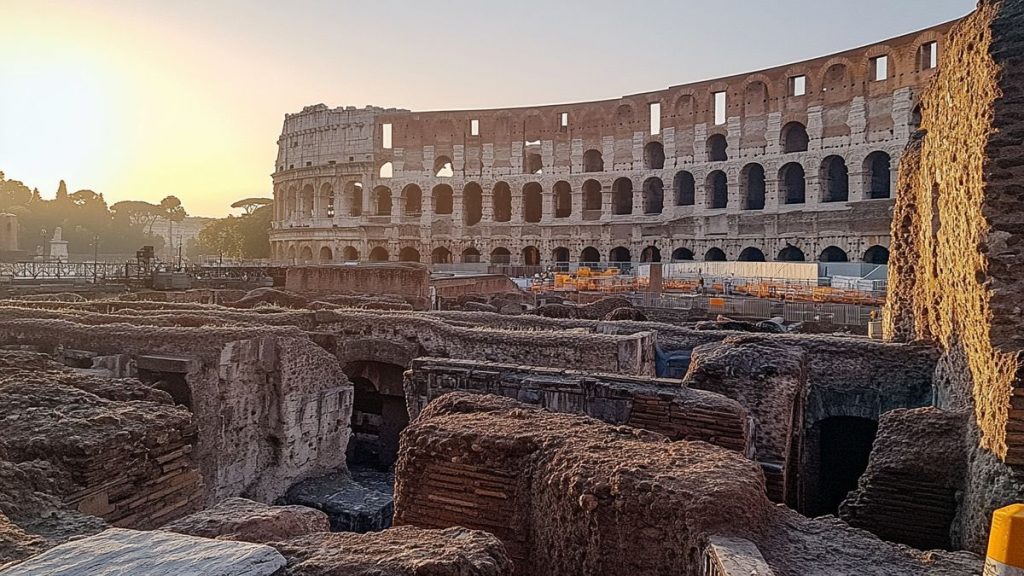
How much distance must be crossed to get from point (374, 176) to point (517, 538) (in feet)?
125

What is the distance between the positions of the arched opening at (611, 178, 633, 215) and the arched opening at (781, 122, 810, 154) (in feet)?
26.9

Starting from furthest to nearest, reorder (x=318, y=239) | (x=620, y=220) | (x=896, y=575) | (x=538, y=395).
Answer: (x=318, y=239) → (x=620, y=220) → (x=538, y=395) → (x=896, y=575)

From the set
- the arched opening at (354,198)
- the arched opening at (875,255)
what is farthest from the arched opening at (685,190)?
the arched opening at (354,198)

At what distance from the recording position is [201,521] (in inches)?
136

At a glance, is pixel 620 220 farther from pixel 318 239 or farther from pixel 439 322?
pixel 439 322

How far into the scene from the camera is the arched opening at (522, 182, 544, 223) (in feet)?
128

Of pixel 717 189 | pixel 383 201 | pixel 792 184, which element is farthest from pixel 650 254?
pixel 383 201

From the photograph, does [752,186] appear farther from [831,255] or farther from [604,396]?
[604,396]

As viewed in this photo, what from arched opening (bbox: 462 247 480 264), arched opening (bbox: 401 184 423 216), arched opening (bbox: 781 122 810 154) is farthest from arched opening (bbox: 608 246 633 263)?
arched opening (bbox: 401 184 423 216)

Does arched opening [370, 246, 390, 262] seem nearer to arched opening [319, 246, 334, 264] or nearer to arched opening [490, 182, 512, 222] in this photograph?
arched opening [319, 246, 334, 264]

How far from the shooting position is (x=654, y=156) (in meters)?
35.6

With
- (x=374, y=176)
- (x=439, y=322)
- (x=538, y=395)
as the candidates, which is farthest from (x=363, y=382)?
(x=374, y=176)

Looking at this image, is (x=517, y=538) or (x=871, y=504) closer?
(x=517, y=538)

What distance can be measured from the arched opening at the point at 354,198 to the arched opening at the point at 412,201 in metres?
3.13
